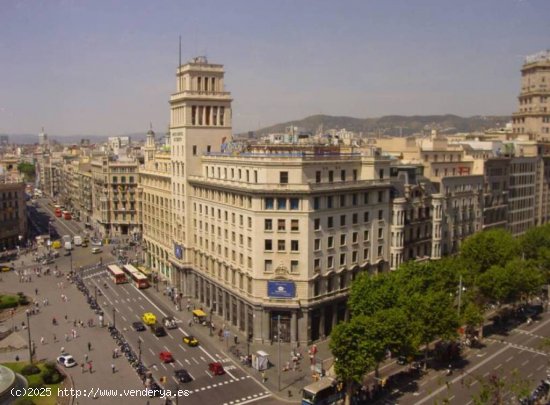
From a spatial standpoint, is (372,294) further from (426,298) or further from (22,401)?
(22,401)

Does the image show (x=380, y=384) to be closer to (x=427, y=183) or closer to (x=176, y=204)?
(x=427, y=183)

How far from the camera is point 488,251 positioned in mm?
98812

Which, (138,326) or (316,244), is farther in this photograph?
(138,326)

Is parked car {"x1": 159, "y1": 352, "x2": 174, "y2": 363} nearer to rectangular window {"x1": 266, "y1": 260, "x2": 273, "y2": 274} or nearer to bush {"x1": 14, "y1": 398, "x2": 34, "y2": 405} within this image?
rectangular window {"x1": 266, "y1": 260, "x2": 273, "y2": 274}

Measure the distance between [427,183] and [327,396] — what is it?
187 ft

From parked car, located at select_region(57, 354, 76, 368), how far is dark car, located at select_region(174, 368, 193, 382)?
16057 mm

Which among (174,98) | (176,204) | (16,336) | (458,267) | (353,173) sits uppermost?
(174,98)

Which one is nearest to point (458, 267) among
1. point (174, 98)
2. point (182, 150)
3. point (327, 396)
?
point (327, 396)

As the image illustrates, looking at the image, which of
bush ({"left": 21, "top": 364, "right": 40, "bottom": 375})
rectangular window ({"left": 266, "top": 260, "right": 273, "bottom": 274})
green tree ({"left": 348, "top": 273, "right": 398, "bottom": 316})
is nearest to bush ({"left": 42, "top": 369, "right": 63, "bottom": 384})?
bush ({"left": 21, "top": 364, "right": 40, "bottom": 375})

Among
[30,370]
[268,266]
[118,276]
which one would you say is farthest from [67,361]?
[118,276]

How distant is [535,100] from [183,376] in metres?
147

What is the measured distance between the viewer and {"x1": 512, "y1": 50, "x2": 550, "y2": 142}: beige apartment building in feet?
552

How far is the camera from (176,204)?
113125 mm

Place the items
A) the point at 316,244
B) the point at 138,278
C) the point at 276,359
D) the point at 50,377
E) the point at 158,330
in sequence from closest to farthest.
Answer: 1. the point at 50,377
2. the point at 276,359
3. the point at 316,244
4. the point at 158,330
5. the point at 138,278
